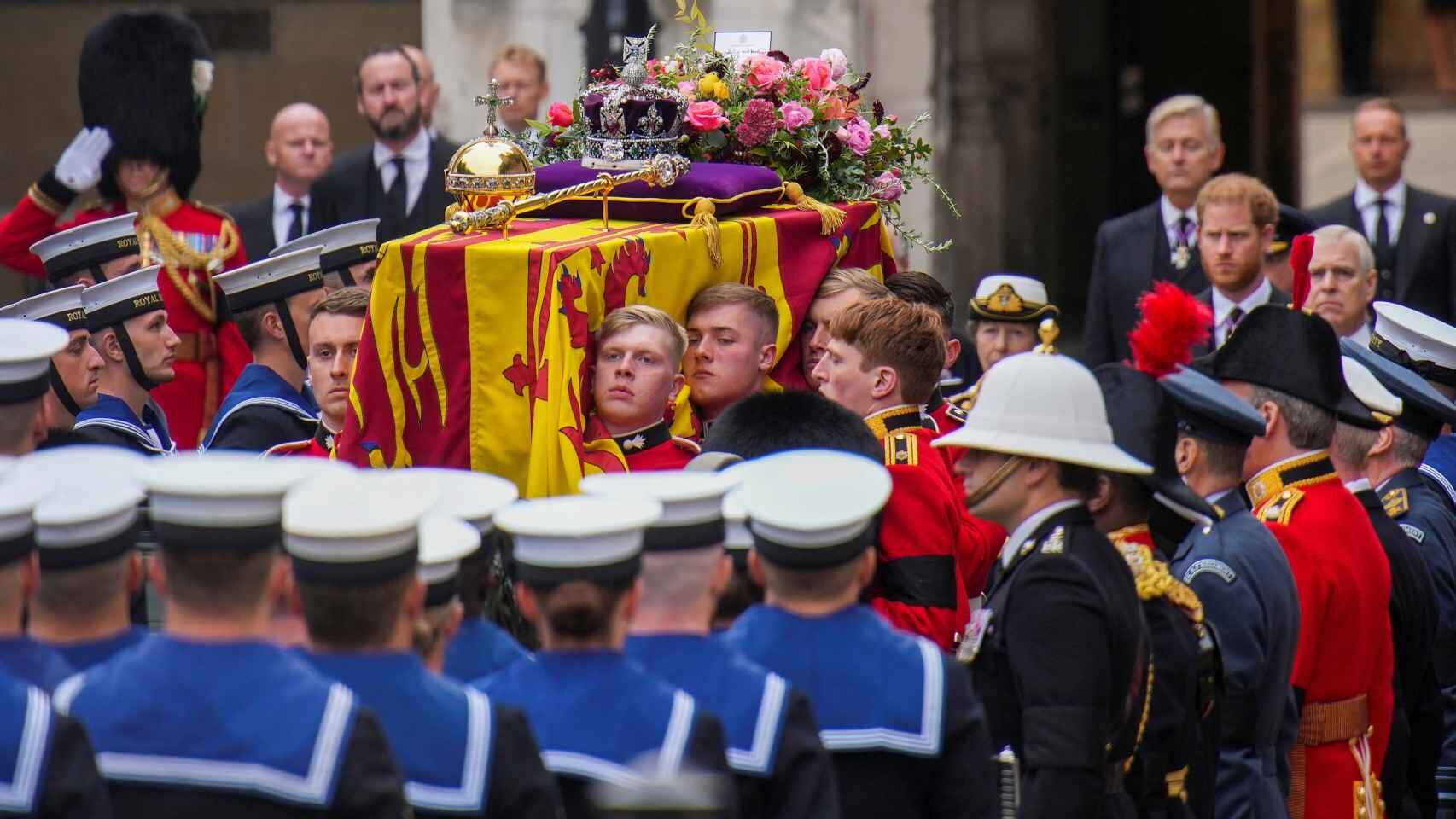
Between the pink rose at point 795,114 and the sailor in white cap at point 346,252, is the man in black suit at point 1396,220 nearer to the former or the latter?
the pink rose at point 795,114

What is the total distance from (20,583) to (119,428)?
8.69 ft

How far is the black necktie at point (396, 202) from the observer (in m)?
8.97

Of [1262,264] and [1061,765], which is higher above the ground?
[1262,264]

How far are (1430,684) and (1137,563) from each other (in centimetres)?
195

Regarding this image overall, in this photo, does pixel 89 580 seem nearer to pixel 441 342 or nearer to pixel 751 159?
pixel 441 342

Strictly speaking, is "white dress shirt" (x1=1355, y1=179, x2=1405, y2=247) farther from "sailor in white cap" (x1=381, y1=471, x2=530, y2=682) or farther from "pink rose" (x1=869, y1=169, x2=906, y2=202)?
"sailor in white cap" (x1=381, y1=471, x2=530, y2=682)

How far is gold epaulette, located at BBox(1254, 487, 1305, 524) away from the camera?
203 inches

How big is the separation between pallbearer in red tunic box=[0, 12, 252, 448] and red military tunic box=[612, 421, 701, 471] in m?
2.54

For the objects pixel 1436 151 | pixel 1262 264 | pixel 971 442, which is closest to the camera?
pixel 971 442

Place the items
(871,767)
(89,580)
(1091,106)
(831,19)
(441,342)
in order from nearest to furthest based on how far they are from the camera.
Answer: (89,580) → (871,767) → (441,342) → (831,19) → (1091,106)

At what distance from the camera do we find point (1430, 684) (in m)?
5.92

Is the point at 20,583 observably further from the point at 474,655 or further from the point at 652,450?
the point at 652,450

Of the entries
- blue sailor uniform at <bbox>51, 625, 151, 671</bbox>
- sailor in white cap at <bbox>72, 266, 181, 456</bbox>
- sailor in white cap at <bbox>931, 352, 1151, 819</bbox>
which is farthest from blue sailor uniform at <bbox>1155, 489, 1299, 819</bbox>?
sailor in white cap at <bbox>72, 266, 181, 456</bbox>

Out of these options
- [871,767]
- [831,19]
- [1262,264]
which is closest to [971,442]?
[871,767]
